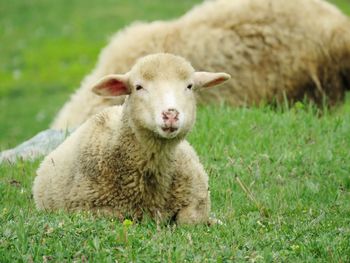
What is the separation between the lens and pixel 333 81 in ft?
40.0

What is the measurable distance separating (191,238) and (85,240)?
0.77m

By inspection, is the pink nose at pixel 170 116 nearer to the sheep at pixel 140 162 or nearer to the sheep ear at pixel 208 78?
the sheep at pixel 140 162

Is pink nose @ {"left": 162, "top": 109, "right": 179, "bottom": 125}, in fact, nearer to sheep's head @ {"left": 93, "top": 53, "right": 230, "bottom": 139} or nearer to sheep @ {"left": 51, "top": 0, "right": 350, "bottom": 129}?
sheep's head @ {"left": 93, "top": 53, "right": 230, "bottom": 139}

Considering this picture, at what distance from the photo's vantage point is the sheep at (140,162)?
672 centimetres

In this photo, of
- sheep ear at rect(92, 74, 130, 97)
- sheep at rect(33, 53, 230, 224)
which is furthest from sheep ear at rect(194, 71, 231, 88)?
sheep ear at rect(92, 74, 130, 97)

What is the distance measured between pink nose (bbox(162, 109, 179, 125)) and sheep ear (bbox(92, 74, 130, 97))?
2.42ft

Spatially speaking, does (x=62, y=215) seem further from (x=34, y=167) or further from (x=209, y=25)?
(x=209, y=25)

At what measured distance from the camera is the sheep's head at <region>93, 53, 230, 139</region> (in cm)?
636

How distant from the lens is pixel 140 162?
6906 mm

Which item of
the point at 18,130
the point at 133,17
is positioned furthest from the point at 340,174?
the point at 133,17

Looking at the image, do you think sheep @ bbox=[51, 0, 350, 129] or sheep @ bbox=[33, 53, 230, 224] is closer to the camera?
sheep @ bbox=[33, 53, 230, 224]

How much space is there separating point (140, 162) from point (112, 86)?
639mm

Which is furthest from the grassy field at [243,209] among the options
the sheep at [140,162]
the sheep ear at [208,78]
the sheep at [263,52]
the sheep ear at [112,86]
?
the sheep ear at [112,86]

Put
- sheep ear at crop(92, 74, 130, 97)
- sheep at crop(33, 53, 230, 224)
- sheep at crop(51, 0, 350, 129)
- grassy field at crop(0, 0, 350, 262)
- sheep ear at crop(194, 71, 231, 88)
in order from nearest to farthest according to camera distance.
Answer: grassy field at crop(0, 0, 350, 262), sheep at crop(33, 53, 230, 224), sheep ear at crop(92, 74, 130, 97), sheep ear at crop(194, 71, 231, 88), sheep at crop(51, 0, 350, 129)
